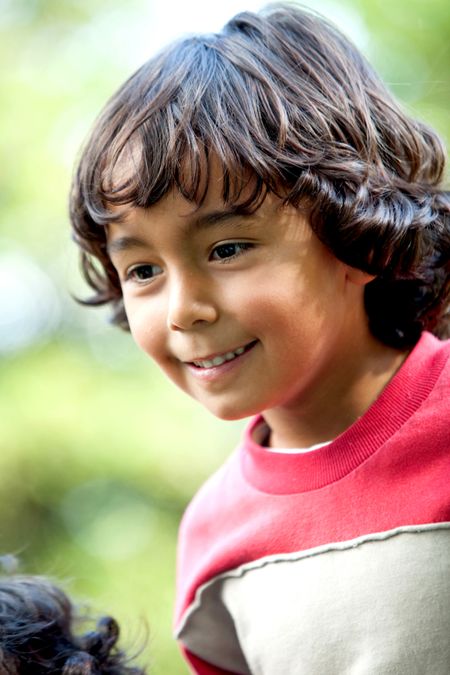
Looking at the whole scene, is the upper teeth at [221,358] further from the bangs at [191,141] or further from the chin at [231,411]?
the bangs at [191,141]

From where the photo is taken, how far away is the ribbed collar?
0.90 metres

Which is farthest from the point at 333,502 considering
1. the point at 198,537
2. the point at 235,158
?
the point at 235,158

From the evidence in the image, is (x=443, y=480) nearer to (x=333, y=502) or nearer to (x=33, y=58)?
(x=333, y=502)

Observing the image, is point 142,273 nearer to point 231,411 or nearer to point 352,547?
point 231,411

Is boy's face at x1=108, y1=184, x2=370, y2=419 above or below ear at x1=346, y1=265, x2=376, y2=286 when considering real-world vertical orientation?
above

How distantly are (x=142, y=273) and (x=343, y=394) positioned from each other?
0.24 meters

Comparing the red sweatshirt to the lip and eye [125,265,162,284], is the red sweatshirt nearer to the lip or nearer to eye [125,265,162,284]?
the lip

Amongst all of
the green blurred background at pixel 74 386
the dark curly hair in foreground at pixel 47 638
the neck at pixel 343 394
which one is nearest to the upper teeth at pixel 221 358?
the neck at pixel 343 394

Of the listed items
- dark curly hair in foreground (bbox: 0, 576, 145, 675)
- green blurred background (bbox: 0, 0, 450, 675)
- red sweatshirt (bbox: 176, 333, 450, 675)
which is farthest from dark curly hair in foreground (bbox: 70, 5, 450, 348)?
green blurred background (bbox: 0, 0, 450, 675)

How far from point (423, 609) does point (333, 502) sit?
13 centimetres

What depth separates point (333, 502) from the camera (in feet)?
2.95

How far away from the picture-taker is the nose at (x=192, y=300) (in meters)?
0.85

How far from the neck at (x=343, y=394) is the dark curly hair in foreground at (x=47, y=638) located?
0.29 meters

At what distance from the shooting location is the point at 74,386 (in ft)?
7.10
